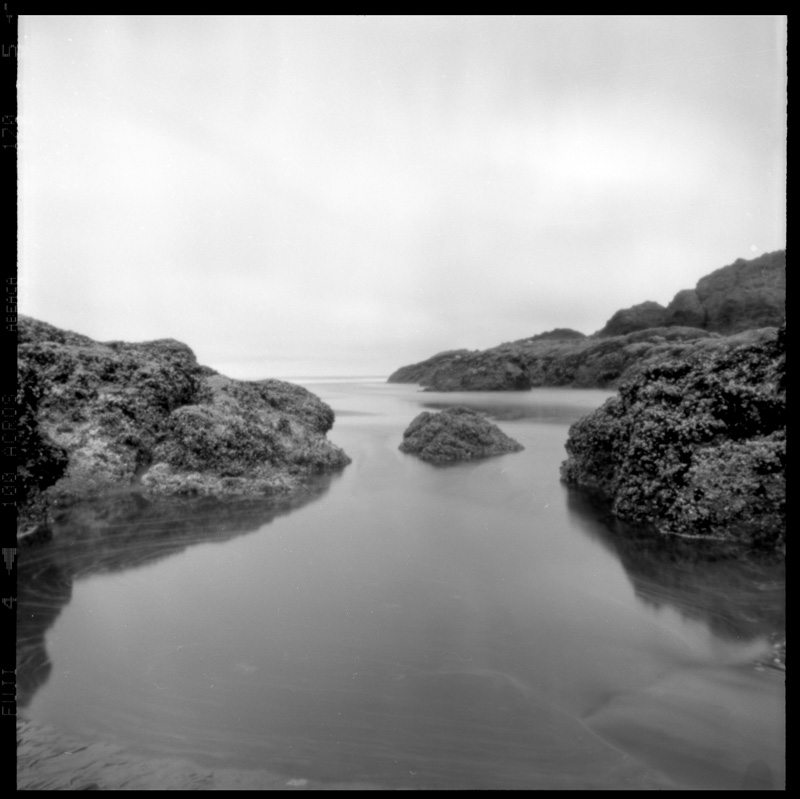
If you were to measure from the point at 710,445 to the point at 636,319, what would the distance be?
5311 centimetres

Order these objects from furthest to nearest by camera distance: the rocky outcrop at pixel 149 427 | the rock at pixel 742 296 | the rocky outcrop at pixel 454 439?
the rock at pixel 742 296 < the rocky outcrop at pixel 454 439 < the rocky outcrop at pixel 149 427

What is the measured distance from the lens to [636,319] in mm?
50781

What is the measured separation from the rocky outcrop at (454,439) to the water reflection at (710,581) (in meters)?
4.08

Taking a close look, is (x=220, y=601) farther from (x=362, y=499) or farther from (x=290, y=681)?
(x=362, y=499)

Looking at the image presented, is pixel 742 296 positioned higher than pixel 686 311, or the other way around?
pixel 742 296

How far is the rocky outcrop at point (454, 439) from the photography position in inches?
327

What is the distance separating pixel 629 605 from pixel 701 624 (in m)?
0.41

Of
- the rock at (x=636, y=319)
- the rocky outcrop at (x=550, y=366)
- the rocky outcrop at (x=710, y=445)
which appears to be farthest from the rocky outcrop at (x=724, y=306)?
the rocky outcrop at (x=710, y=445)

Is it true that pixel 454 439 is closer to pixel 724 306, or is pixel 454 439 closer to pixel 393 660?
pixel 393 660

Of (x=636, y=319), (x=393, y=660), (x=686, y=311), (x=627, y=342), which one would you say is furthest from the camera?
(x=636, y=319)

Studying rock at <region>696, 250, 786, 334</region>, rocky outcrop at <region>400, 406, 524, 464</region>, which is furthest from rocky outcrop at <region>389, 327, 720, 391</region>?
rocky outcrop at <region>400, 406, 524, 464</region>

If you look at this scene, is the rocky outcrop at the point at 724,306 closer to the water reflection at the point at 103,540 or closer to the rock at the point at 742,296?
the rock at the point at 742,296

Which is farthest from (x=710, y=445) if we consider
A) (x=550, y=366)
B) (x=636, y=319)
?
(x=636, y=319)

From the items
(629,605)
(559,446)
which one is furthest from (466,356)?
(629,605)
